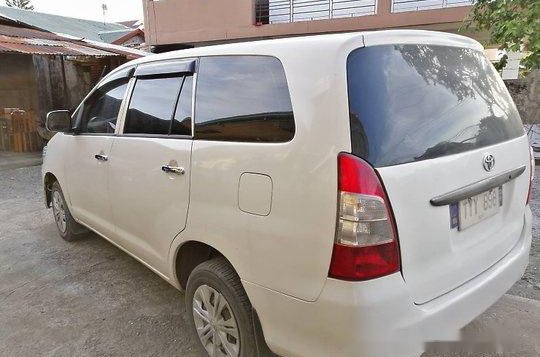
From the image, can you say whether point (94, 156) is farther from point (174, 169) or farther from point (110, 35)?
point (110, 35)

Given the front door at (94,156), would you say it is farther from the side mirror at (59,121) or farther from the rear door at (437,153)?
the rear door at (437,153)

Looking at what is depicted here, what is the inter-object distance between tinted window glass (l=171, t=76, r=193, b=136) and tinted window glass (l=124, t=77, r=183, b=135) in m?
0.06

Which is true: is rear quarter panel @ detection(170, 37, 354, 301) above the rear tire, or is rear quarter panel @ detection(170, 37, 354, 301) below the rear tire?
above

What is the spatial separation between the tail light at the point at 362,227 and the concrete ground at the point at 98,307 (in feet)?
2.20

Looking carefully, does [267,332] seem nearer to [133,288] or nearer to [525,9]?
[133,288]

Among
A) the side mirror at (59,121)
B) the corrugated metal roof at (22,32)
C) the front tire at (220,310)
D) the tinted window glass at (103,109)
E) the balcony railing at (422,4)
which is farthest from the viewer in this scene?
the corrugated metal roof at (22,32)

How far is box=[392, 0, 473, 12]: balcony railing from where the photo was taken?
32.2ft

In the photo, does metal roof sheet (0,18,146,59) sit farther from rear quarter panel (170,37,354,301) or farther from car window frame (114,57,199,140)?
rear quarter panel (170,37,354,301)

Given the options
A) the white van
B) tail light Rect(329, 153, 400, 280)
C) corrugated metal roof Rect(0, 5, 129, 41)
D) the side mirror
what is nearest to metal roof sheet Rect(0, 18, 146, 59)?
corrugated metal roof Rect(0, 5, 129, 41)

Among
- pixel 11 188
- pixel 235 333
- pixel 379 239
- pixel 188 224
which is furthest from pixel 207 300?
pixel 11 188

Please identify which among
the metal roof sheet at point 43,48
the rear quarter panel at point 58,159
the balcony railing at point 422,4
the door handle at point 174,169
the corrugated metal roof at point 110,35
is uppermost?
the corrugated metal roof at point 110,35

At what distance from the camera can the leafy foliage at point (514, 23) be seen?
464cm

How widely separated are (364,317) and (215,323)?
0.98 m

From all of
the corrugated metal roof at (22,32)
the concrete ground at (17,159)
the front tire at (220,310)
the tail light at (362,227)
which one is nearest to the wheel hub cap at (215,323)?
the front tire at (220,310)
